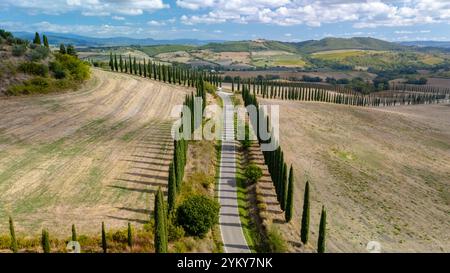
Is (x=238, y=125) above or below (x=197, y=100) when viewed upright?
below

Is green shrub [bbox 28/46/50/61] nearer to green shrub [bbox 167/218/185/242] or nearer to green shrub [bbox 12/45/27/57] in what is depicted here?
green shrub [bbox 12/45/27/57]

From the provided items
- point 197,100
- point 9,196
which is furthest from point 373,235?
point 197,100

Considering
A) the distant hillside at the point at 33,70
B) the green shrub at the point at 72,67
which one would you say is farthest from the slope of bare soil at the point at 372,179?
the distant hillside at the point at 33,70

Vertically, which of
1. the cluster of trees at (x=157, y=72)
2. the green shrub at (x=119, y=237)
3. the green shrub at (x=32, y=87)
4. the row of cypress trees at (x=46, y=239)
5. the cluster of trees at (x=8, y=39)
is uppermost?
the cluster of trees at (x=8, y=39)

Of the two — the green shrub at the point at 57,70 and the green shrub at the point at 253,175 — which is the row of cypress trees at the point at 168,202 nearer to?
the green shrub at the point at 253,175

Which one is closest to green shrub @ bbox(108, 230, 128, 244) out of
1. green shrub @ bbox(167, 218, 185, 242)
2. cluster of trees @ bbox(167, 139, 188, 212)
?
green shrub @ bbox(167, 218, 185, 242)

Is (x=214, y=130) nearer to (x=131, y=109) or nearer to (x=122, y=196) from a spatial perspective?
(x=131, y=109)
